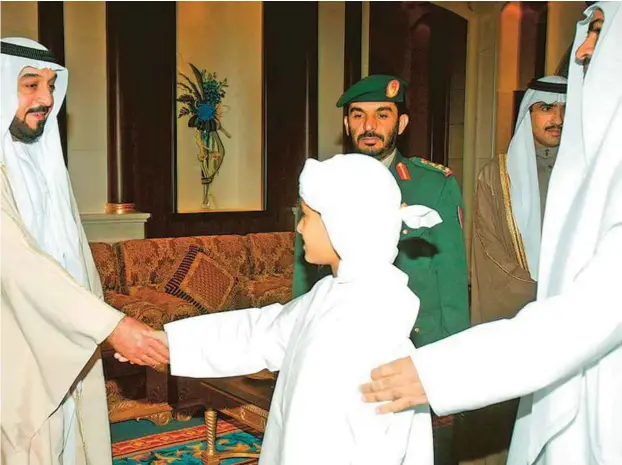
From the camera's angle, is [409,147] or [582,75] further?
[409,147]

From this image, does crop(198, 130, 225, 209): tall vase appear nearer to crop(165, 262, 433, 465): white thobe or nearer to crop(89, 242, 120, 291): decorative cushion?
crop(89, 242, 120, 291): decorative cushion

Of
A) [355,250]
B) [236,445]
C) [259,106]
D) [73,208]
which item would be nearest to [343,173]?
[355,250]

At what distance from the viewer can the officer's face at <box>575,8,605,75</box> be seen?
193cm

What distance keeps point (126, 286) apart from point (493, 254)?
3669mm

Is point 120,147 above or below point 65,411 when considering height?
above

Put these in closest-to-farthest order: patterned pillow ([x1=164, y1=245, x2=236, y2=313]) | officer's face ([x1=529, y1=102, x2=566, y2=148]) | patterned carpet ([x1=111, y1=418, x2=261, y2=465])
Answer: officer's face ([x1=529, y1=102, x2=566, y2=148]) → patterned carpet ([x1=111, y1=418, x2=261, y2=465]) → patterned pillow ([x1=164, y1=245, x2=236, y2=313])

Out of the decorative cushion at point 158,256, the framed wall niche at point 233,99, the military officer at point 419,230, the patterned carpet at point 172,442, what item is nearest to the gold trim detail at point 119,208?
the decorative cushion at point 158,256

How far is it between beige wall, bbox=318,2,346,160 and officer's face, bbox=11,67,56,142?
5.79m

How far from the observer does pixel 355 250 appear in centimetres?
180

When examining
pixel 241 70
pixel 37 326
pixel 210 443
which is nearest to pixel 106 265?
pixel 210 443

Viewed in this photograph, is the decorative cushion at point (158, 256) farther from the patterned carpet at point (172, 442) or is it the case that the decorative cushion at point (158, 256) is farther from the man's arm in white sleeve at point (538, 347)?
the man's arm in white sleeve at point (538, 347)

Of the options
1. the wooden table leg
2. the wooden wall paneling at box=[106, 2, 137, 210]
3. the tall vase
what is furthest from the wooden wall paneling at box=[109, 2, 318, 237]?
the wooden table leg

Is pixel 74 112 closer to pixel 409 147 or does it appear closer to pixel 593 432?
pixel 409 147

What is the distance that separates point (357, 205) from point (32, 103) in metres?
1.39
